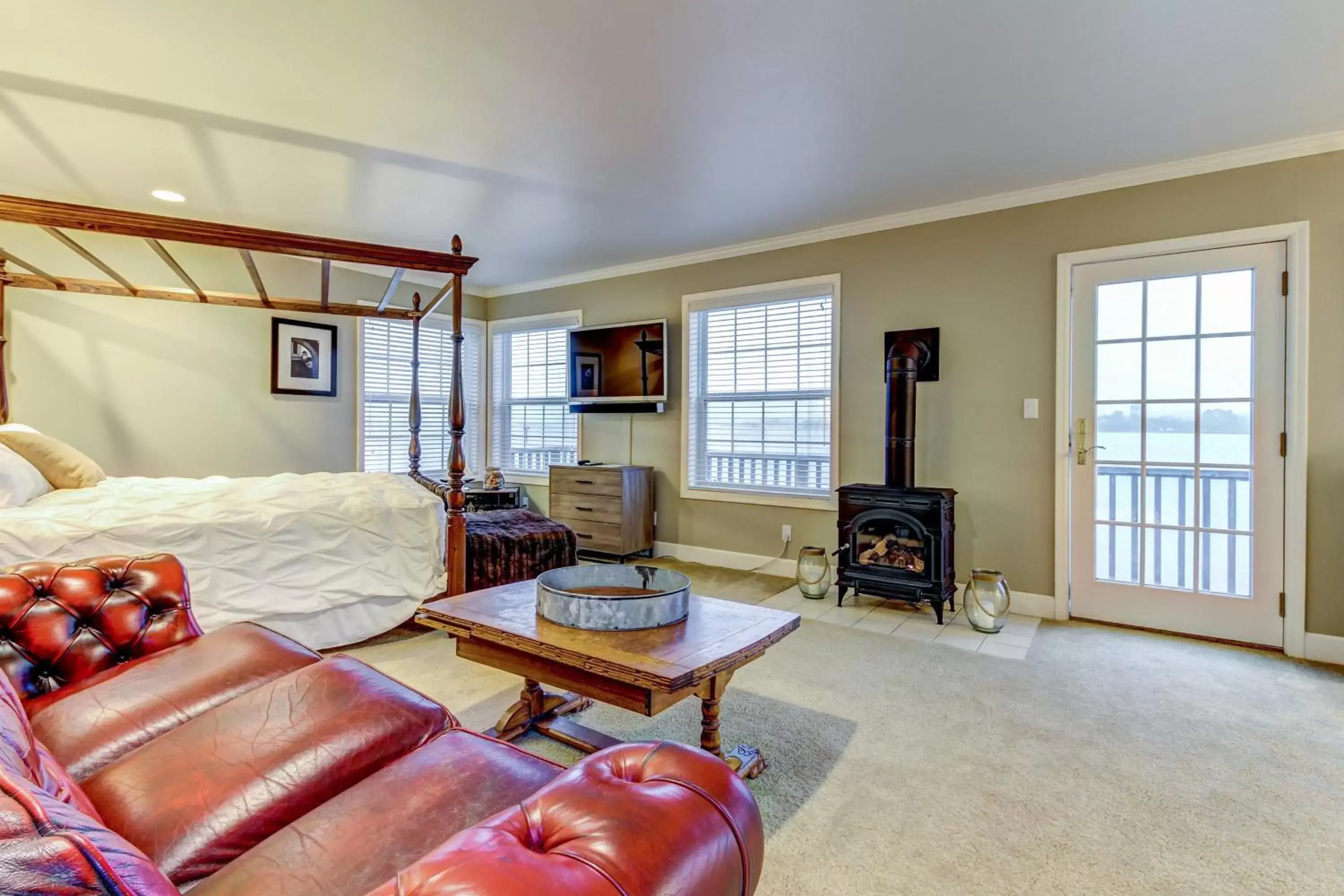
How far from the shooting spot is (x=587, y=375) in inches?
218

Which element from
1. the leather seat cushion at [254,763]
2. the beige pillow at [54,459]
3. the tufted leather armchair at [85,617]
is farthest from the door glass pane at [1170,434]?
the beige pillow at [54,459]

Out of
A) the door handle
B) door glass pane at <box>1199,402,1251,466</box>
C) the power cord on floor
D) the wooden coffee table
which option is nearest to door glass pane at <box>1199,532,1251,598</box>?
door glass pane at <box>1199,402,1251,466</box>

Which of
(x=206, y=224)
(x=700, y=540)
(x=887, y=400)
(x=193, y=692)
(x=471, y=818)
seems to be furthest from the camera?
(x=700, y=540)

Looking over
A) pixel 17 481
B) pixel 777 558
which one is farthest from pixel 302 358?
pixel 777 558

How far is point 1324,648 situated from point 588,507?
4436 mm

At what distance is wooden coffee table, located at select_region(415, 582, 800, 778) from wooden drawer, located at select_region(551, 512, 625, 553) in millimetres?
2683

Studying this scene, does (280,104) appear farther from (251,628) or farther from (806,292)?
(806,292)

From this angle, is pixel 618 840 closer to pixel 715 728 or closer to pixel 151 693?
pixel 715 728

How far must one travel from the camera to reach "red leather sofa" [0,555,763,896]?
2.05ft

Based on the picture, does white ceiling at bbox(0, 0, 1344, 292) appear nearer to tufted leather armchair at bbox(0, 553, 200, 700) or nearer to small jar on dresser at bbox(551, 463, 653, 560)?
tufted leather armchair at bbox(0, 553, 200, 700)

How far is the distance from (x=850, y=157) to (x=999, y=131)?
68 cm

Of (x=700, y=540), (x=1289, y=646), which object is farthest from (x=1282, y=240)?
(x=700, y=540)

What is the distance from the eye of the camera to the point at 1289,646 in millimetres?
3020

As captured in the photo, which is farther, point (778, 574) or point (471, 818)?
point (778, 574)
